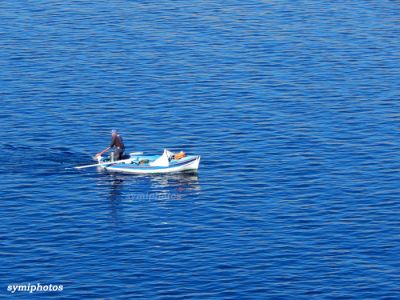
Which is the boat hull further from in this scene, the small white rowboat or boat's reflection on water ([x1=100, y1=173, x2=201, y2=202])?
boat's reflection on water ([x1=100, y1=173, x2=201, y2=202])

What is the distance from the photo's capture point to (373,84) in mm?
115875

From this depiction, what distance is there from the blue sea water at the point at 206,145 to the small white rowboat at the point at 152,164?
0.90 metres

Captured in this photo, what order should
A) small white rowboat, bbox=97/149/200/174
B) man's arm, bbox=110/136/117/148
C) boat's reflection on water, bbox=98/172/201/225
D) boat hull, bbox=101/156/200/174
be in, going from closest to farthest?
boat's reflection on water, bbox=98/172/201/225 < boat hull, bbox=101/156/200/174 < small white rowboat, bbox=97/149/200/174 < man's arm, bbox=110/136/117/148

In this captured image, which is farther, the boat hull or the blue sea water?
the boat hull

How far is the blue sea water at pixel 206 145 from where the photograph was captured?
75.4m

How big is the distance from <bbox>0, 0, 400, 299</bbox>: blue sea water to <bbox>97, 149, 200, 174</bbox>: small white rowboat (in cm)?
90

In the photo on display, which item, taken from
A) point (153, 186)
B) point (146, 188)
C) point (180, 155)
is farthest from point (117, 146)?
point (146, 188)

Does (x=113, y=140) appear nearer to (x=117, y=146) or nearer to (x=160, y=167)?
(x=117, y=146)

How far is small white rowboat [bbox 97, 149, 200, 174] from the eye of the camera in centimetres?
9175

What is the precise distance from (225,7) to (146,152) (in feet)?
170

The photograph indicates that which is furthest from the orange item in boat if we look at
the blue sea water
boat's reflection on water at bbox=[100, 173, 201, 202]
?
the blue sea water

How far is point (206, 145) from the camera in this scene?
9900cm

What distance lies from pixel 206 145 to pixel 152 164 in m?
7.85

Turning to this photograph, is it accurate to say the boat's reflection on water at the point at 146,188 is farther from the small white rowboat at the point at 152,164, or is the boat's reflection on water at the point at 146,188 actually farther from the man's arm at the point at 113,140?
the man's arm at the point at 113,140
